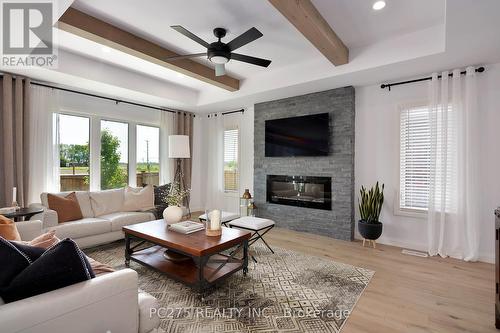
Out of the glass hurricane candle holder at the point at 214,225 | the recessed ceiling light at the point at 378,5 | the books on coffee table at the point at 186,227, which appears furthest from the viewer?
the books on coffee table at the point at 186,227

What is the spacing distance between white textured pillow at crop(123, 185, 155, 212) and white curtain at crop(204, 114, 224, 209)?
6.19 ft

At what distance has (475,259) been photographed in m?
3.17

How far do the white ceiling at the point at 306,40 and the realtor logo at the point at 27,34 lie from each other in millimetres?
191

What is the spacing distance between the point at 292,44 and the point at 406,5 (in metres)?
1.28

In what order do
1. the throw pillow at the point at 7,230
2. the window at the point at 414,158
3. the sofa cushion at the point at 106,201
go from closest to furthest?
1. the throw pillow at the point at 7,230
2. the window at the point at 414,158
3. the sofa cushion at the point at 106,201

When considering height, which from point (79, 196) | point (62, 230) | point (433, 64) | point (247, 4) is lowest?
point (62, 230)

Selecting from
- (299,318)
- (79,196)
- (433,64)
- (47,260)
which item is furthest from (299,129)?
(47,260)

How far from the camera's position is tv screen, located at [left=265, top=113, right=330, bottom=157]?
4262 mm

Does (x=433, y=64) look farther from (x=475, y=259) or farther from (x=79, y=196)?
(x=79, y=196)

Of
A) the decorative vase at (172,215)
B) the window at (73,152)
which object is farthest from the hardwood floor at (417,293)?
the window at (73,152)

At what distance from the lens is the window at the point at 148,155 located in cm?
530

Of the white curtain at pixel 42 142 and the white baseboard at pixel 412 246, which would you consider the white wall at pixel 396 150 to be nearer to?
the white baseboard at pixel 412 246

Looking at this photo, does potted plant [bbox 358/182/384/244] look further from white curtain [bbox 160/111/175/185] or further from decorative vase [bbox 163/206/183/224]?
white curtain [bbox 160/111/175/185]

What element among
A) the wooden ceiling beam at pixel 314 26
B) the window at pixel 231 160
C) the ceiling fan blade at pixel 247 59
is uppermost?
the wooden ceiling beam at pixel 314 26
